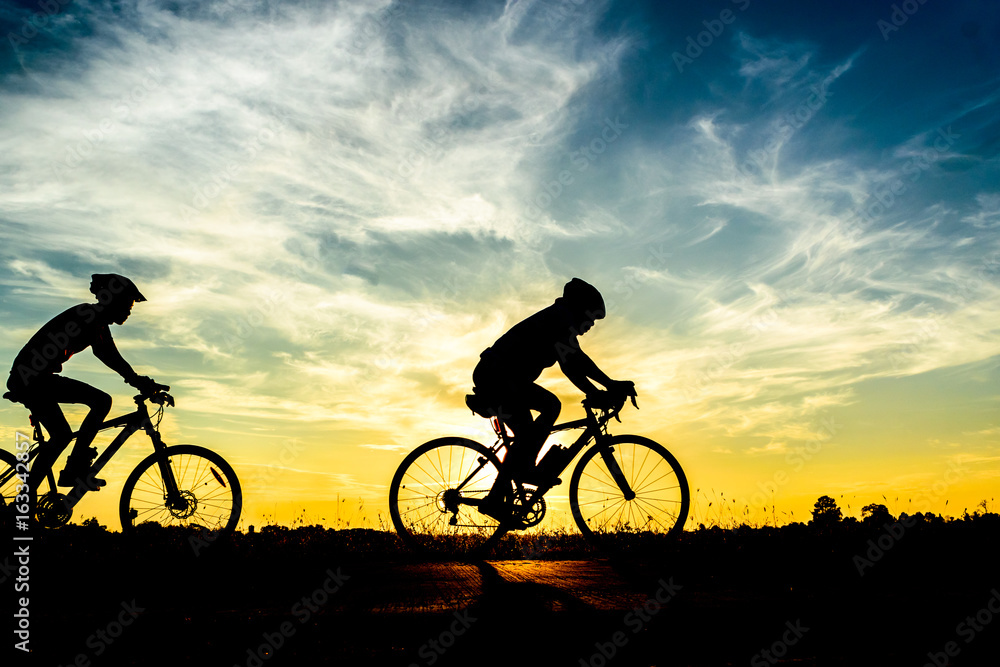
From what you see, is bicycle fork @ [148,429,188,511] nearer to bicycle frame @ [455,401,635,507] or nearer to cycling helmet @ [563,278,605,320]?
bicycle frame @ [455,401,635,507]

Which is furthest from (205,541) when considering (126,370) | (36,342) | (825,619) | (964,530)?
(964,530)

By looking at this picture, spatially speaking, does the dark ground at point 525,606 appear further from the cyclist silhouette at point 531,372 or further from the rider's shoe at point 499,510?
the cyclist silhouette at point 531,372

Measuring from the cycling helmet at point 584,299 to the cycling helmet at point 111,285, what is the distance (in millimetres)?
4754

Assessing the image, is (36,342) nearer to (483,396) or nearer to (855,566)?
(483,396)

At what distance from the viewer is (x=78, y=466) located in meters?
7.20

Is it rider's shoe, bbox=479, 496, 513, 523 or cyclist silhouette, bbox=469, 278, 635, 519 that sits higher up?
cyclist silhouette, bbox=469, 278, 635, 519

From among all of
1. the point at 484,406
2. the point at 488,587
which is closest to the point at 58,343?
the point at 484,406

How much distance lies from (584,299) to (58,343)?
5.50m

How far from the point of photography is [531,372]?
6.75 m

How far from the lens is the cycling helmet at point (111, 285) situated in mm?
7266

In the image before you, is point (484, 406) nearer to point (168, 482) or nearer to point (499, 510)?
point (499, 510)

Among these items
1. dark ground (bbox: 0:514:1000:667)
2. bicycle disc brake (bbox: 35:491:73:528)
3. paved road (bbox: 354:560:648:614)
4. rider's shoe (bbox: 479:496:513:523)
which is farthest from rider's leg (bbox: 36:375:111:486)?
rider's shoe (bbox: 479:496:513:523)

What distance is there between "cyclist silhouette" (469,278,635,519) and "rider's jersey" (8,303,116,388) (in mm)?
4186

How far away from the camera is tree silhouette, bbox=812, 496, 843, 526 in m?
10.3
